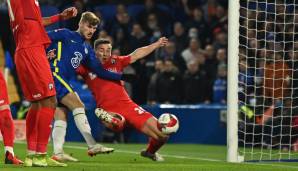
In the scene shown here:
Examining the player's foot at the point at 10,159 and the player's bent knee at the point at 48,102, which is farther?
the player's foot at the point at 10,159

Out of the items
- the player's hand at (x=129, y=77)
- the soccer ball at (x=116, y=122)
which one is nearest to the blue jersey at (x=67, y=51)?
the soccer ball at (x=116, y=122)

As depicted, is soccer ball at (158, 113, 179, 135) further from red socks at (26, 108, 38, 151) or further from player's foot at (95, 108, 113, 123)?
red socks at (26, 108, 38, 151)

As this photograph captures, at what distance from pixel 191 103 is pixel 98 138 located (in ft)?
7.00

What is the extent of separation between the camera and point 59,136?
10.9 metres

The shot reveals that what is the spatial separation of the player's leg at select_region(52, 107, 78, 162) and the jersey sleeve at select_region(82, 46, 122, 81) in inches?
26.2

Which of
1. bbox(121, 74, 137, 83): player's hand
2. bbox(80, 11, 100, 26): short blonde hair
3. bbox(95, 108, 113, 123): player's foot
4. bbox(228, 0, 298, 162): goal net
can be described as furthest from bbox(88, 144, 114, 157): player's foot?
bbox(121, 74, 137, 83): player's hand

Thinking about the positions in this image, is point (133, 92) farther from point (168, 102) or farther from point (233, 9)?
point (233, 9)

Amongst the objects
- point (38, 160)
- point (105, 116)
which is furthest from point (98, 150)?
point (38, 160)

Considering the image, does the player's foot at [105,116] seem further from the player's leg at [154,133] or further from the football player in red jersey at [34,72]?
the football player in red jersey at [34,72]

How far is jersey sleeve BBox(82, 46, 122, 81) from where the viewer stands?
11125 mm

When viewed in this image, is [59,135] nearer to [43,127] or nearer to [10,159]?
[10,159]

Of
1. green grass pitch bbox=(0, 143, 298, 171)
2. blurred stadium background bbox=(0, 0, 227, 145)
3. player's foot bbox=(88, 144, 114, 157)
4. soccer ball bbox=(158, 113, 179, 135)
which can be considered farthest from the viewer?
blurred stadium background bbox=(0, 0, 227, 145)

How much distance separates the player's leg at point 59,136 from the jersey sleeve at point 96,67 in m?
0.67

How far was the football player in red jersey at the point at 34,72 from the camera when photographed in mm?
9273
